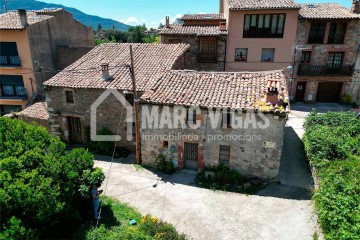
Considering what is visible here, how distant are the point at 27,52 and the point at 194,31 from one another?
49.9ft

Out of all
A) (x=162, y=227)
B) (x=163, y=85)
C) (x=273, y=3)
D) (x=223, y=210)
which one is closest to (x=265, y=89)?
(x=163, y=85)

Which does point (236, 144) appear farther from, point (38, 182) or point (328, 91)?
point (328, 91)

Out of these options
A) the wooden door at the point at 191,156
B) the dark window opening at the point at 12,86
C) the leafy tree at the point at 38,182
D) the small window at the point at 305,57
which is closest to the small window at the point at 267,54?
the small window at the point at 305,57

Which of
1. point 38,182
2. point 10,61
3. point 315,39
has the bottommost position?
point 38,182

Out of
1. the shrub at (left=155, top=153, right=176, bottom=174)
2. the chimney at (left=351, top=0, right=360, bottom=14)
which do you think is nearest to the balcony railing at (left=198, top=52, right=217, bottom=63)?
the shrub at (left=155, top=153, right=176, bottom=174)

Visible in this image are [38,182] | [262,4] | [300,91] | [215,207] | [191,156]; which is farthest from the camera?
[300,91]

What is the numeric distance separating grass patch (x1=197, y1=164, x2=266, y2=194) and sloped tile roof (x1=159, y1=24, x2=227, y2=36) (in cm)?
1476

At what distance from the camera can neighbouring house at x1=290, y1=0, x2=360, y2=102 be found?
1041 inches

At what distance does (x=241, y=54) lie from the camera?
27.4 metres

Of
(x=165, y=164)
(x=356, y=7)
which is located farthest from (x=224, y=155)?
(x=356, y=7)

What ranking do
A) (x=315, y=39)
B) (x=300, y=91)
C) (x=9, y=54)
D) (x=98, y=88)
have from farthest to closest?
(x=300, y=91), (x=315, y=39), (x=9, y=54), (x=98, y=88)

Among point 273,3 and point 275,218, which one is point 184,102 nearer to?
point 275,218

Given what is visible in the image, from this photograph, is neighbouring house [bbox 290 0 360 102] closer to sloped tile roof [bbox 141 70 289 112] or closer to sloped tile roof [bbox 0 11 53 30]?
sloped tile roof [bbox 141 70 289 112]

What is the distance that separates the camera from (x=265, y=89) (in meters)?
15.5
